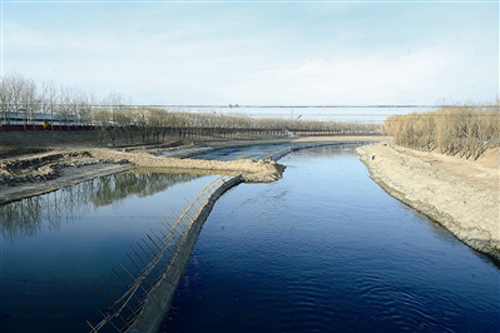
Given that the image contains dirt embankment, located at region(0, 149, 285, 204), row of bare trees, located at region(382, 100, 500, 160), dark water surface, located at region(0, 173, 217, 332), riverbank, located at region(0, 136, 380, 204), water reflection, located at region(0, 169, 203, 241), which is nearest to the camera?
dark water surface, located at region(0, 173, 217, 332)

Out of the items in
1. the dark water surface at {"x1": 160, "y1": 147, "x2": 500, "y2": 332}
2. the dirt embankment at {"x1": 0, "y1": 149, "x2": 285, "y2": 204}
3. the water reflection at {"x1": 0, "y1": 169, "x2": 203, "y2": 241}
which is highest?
the dirt embankment at {"x1": 0, "y1": 149, "x2": 285, "y2": 204}

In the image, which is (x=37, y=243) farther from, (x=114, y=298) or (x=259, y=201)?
(x=259, y=201)

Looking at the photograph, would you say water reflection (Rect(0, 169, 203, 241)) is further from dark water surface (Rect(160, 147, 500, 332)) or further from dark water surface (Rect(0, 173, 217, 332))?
dark water surface (Rect(160, 147, 500, 332))

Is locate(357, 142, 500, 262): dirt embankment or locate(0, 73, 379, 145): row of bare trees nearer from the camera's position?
locate(357, 142, 500, 262): dirt embankment

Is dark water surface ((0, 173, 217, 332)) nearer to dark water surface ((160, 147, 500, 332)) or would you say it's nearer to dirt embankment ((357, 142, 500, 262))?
dark water surface ((160, 147, 500, 332))

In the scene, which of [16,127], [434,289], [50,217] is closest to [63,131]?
[16,127]

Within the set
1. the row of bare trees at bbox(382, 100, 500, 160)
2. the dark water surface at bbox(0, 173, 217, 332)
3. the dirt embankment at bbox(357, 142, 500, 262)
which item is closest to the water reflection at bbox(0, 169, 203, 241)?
the dark water surface at bbox(0, 173, 217, 332)

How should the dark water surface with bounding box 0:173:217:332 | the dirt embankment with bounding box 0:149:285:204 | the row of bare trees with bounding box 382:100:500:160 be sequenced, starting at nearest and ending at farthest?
the dark water surface with bounding box 0:173:217:332
the dirt embankment with bounding box 0:149:285:204
the row of bare trees with bounding box 382:100:500:160

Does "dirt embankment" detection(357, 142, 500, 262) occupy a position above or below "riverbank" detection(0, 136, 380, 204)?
A: below
